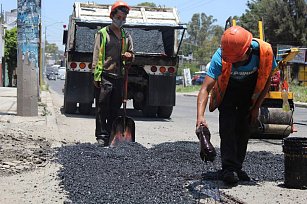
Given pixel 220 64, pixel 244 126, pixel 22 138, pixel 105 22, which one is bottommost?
pixel 22 138

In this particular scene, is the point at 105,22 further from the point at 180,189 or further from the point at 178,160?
the point at 180,189

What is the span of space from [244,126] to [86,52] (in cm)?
867

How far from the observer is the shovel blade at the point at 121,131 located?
27.6 feet

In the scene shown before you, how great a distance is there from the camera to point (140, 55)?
14.6m

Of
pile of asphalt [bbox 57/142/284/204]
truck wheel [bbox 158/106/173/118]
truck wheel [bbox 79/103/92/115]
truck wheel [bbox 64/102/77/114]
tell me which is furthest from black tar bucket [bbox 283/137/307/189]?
truck wheel [bbox 64/102/77/114]

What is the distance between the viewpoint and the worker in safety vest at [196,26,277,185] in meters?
5.64

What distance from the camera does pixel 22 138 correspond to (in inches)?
364

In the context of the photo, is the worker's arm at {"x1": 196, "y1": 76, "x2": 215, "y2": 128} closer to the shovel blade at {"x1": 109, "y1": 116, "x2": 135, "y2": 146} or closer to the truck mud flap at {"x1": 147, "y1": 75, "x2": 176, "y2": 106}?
the shovel blade at {"x1": 109, "y1": 116, "x2": 135, "y2": 146}

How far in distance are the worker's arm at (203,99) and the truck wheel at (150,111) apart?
9802 millimetres

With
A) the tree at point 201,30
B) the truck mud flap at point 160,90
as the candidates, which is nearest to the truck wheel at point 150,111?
the truck mud flap at point 160,90

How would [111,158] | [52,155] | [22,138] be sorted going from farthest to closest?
[22,138] → [52,155] → [111,158]

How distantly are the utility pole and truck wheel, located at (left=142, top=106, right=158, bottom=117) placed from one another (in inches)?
142

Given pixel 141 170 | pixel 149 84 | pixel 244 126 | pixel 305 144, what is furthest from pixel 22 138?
pixel 149 84

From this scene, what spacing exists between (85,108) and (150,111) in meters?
1.76
